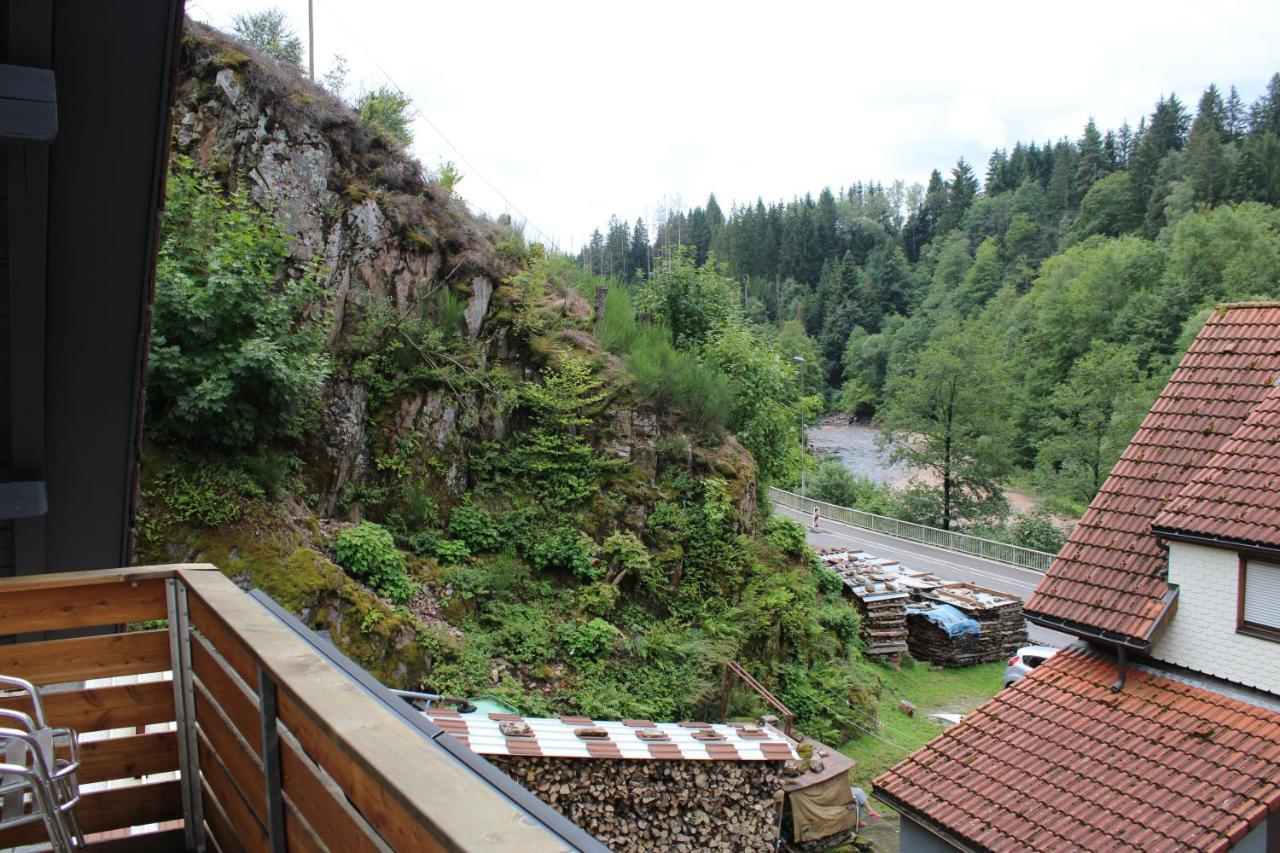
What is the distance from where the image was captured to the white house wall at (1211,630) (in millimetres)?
6053

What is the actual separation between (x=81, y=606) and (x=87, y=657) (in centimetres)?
17

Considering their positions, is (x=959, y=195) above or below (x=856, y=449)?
above

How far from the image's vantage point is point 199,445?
8.98 m

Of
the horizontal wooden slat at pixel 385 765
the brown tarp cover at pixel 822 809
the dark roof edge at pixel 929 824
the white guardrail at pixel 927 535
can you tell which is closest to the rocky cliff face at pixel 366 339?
the brown tarp cover at pixel 822 809

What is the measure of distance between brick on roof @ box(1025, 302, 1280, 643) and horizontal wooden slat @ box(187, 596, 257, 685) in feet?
22.6

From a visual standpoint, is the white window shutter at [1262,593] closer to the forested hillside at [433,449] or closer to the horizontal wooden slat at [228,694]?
the forested hillside at [433,449]

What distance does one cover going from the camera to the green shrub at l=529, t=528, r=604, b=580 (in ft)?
37.0

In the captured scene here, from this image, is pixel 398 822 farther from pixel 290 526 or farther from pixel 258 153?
pixel 258 153

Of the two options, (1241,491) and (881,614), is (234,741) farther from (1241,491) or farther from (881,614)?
(881,614)

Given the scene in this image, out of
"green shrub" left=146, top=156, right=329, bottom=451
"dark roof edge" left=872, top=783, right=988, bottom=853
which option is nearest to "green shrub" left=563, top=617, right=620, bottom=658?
"dark roof edge" left=872, top=783, right=988, bottom=853

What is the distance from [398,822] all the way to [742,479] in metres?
13.0

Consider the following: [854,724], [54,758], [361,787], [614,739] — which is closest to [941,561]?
[854,724]

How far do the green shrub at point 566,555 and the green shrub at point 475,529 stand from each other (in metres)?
0.58

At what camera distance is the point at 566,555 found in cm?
1141
